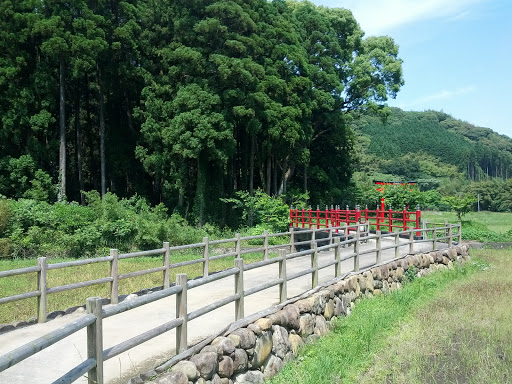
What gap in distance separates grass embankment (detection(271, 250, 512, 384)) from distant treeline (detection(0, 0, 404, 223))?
15.8 m

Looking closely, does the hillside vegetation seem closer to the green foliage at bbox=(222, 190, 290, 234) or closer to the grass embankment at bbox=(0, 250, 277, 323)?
the green foliage at bbox=(222, 190, 290, 234)

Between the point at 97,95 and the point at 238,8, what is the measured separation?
1125 cm

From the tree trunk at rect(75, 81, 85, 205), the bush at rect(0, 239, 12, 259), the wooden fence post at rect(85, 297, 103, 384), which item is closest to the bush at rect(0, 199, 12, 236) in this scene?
the bush at rect(0, 239, 12, 259)

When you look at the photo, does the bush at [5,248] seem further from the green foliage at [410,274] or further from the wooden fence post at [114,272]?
the green foliage at [410,274]

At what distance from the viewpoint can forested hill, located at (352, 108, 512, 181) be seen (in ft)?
338

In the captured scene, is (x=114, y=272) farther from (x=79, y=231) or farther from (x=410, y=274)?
(x=79, y=231)

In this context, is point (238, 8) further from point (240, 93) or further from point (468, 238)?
point (468, 238)

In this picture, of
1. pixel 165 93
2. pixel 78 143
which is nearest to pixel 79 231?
pixel 165 93

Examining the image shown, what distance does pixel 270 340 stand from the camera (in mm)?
6699

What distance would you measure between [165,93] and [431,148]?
108 metres

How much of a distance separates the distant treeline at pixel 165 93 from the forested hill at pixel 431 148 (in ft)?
185

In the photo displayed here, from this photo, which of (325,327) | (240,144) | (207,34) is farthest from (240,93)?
(325,327)

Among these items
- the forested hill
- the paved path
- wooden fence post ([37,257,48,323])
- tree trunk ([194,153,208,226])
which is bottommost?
the paved path

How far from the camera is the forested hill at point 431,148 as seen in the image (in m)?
103
